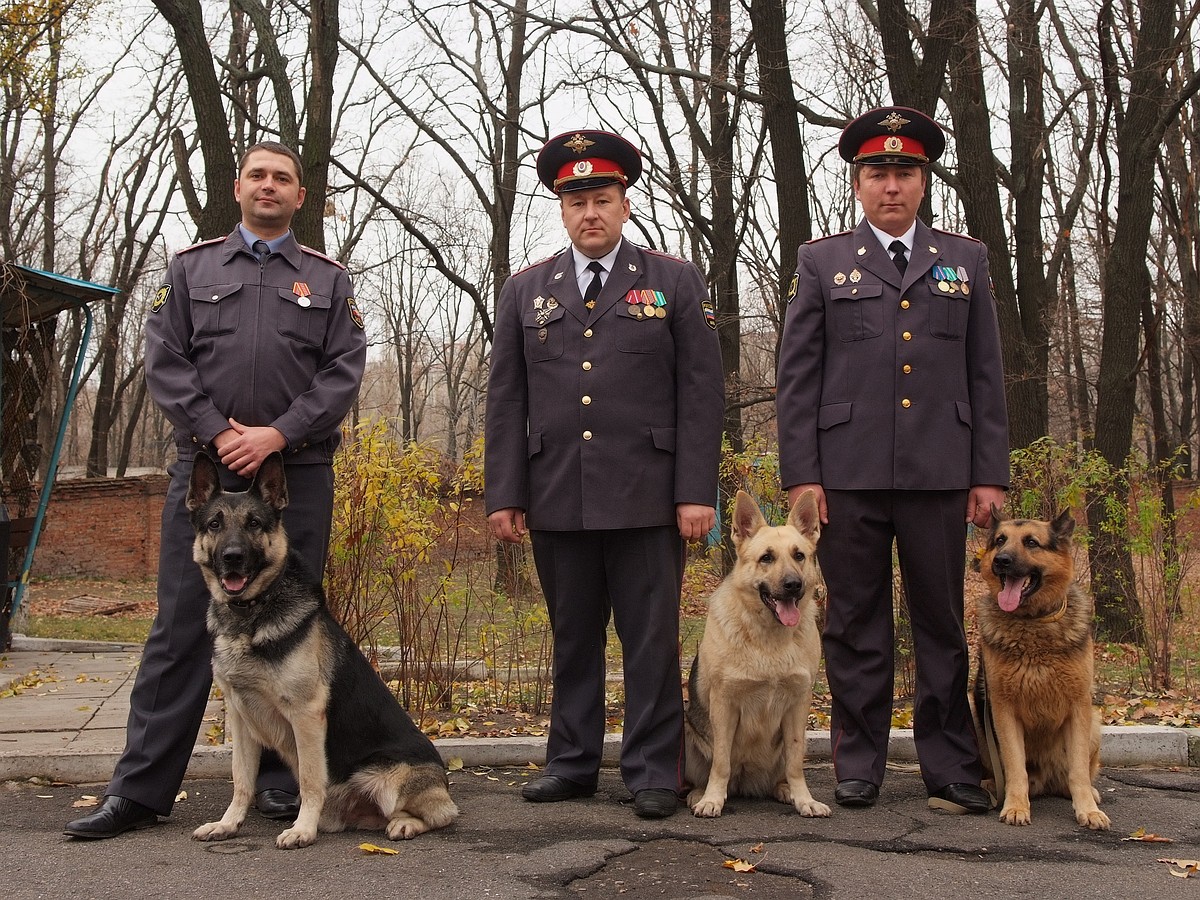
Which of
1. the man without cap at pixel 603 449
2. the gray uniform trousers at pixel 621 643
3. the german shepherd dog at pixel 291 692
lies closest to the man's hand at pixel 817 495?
the man without cap at pixel 603 449

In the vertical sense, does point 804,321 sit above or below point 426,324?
below

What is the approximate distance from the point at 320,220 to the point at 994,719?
6.91 metres

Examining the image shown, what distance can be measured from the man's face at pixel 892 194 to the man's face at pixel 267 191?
256cm

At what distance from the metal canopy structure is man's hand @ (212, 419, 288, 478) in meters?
5.65

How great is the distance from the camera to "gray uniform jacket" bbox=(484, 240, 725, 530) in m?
4.62

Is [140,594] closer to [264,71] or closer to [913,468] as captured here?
[264,71]

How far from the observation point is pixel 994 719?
177 inches

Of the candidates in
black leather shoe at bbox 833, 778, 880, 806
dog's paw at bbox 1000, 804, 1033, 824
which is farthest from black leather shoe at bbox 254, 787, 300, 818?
dog's paw at bbox 1000, 804, 1033, 824

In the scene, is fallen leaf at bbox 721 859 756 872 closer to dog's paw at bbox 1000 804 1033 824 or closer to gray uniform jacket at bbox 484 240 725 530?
dog's paw at bbox 1000 804 1033 824

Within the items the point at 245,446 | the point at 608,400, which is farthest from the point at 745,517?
the point at 245,446

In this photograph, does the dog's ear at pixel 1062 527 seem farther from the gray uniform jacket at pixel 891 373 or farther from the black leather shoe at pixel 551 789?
the black leather shoe at pixel 551 789

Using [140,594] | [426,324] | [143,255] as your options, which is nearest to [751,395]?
[140,594]

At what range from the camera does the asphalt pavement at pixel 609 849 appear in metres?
3.52

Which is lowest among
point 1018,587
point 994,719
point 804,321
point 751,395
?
point 994,719
